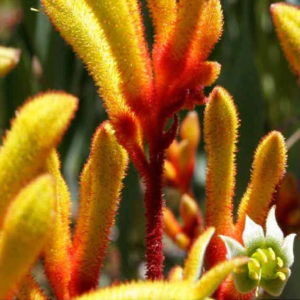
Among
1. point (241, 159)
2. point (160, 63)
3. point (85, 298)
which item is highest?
point (160, 63)

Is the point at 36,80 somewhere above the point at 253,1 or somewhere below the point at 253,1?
below

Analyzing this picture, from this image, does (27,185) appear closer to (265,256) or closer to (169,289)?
(169,289)

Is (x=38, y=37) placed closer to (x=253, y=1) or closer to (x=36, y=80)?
(x=36, y=80)

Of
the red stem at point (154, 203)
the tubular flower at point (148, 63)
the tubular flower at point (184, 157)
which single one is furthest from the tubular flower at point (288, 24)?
the tubular flower at point (184, 157)

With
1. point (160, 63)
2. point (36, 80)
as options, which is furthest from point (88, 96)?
point (160, 63)

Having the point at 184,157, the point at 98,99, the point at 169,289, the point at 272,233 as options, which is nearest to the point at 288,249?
the point at 272,233

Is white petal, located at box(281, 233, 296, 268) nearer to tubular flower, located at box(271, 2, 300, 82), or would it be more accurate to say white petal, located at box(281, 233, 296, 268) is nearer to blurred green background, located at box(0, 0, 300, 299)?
tubular flower, located at box(271, 2, 300, 82)
